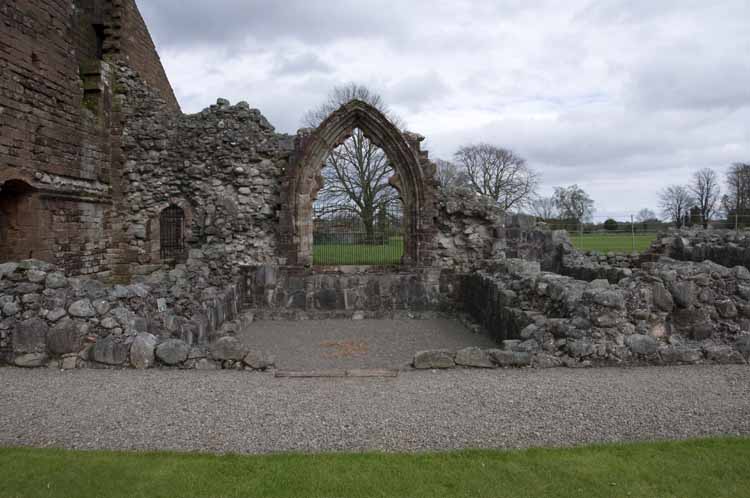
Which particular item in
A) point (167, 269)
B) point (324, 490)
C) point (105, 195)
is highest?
point (105, 195)

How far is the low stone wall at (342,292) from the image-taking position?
11484 mm

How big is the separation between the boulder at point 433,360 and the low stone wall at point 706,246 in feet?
31.0

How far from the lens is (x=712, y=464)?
11.4 feet

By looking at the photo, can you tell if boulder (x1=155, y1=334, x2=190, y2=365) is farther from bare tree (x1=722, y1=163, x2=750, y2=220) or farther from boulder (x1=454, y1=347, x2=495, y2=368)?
bare tree (x1=722, y1=163, x2=750, y2=220)

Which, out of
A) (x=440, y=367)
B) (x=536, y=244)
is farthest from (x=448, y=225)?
(x=440, y=367)

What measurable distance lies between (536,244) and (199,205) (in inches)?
312

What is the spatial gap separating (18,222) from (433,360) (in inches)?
337

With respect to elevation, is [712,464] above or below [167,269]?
below

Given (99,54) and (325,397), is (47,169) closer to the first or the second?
(99,54)

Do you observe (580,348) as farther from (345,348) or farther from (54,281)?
(54,281)

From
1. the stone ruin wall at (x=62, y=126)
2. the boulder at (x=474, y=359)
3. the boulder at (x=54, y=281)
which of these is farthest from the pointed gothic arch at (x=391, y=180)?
the boulder at (x=474, y=359)

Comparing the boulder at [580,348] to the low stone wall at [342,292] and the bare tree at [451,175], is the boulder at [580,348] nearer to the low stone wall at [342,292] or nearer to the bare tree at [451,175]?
the low stone wall at [342,292]

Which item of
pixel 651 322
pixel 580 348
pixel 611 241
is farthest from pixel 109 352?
pixel 611 241

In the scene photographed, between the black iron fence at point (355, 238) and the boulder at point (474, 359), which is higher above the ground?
the black iron fence at point (355, 238)
